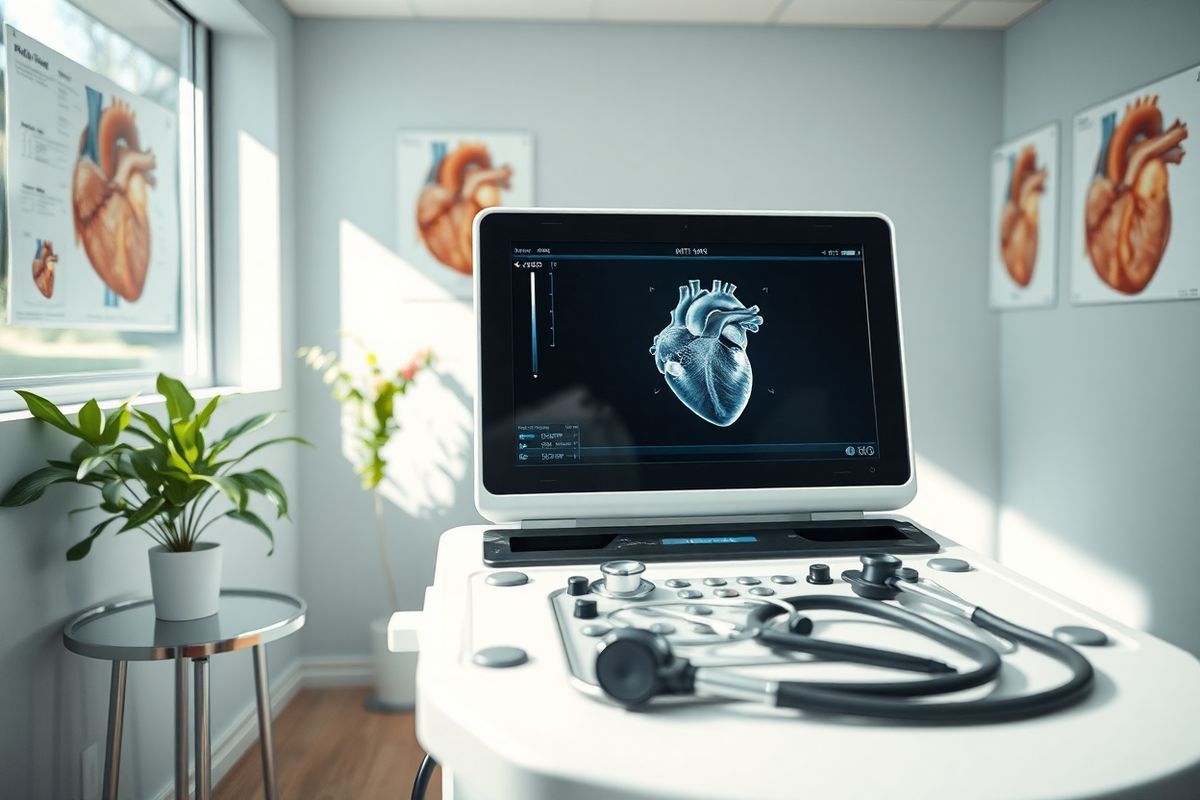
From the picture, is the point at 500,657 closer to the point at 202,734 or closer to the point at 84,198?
the point at 202,734

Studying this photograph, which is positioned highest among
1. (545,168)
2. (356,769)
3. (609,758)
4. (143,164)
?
(545,168)

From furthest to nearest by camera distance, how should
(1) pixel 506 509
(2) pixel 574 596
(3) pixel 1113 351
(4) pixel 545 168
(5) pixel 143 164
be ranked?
(4) pixel 545 168 → (3) pixel 1113 351 → (5) pixel 143 164 → (1) pixel 506 509 → (2) pixel 574 596

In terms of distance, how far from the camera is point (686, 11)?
3.25 m

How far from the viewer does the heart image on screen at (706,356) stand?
114cm

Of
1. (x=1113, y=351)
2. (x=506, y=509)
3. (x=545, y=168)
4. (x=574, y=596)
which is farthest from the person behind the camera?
(x=545, y=168)

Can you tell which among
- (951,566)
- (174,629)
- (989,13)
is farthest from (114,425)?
(989,13)

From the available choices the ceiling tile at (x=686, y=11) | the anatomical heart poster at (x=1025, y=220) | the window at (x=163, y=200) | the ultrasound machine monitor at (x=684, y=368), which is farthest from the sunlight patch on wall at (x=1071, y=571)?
the window at (x=163, y=200)

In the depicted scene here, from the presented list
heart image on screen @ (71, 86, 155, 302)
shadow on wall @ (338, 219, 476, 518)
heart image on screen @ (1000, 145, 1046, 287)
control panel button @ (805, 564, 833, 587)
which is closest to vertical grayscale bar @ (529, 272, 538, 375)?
control panel button @ (805, 564, 833, 587)

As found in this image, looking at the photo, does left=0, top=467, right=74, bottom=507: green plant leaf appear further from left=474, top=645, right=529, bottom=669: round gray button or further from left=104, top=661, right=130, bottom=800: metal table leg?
left=474, top=645, right=529, bottom=669: round gray button

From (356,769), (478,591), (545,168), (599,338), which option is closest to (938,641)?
(478,591)

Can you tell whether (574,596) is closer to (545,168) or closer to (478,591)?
(478,591)

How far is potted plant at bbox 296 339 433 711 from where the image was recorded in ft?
9.89

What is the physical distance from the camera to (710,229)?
1.17m

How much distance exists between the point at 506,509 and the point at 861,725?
1.91 feet
